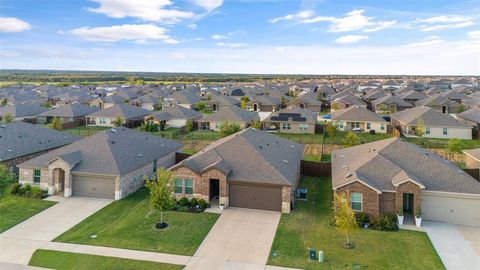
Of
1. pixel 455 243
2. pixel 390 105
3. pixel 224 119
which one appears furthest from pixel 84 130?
pixel 390 105

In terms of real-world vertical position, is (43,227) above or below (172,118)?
below

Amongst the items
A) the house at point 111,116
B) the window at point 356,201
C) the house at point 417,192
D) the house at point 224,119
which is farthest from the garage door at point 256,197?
the house at point 111,116

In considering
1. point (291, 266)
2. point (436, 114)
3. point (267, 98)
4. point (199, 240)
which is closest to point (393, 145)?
point (291, 266)

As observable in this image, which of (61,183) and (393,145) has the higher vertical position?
(393,145)

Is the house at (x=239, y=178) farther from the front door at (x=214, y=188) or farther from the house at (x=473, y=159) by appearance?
the house at (x=473, y=159)

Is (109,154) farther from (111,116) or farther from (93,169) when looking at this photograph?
(111,116)

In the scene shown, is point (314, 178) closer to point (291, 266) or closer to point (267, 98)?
point (291, 266)
